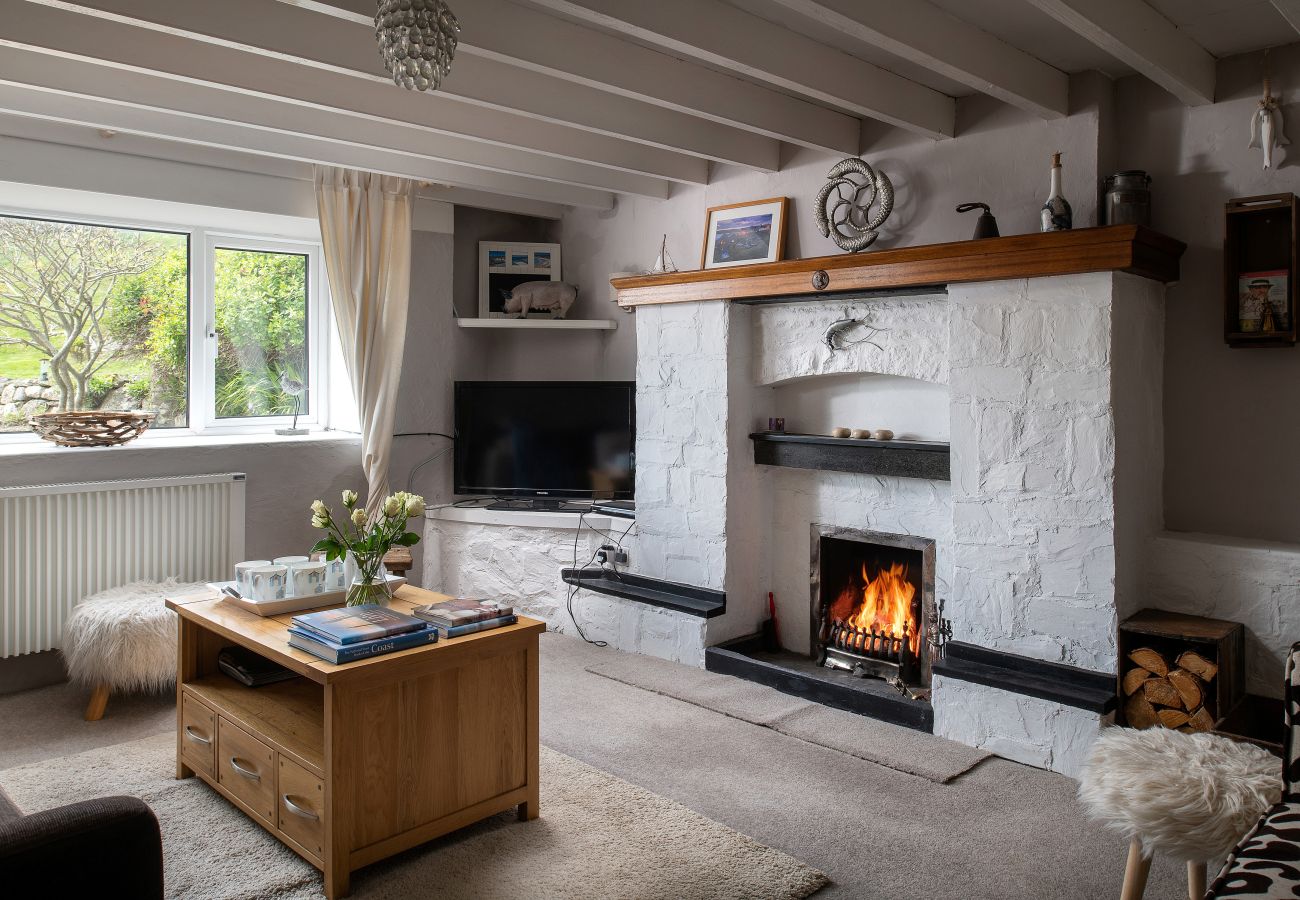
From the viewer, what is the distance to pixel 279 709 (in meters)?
2.69

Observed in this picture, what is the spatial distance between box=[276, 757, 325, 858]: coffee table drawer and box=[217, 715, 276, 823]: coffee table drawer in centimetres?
5

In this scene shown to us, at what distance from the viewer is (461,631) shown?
8.45ft

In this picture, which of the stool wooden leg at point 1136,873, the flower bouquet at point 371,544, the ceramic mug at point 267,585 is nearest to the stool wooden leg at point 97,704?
the ceramic mug at point 267,585

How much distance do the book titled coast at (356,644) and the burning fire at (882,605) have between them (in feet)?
6.76

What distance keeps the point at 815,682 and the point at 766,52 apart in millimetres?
2249

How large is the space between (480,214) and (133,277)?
172 cm

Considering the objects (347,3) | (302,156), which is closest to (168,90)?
(302,156)

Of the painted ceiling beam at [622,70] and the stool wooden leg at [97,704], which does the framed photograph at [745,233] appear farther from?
the stool wooden leg at [97,704]

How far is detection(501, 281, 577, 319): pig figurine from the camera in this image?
4.92 metres

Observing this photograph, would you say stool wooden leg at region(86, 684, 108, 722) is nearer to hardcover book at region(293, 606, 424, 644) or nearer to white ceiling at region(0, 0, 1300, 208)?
hardcover book at region(293, 606, 424, 644)

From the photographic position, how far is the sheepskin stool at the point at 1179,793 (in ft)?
6.30

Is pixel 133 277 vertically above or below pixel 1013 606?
above

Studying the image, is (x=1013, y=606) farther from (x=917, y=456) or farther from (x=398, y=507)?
(x=398, y=507)

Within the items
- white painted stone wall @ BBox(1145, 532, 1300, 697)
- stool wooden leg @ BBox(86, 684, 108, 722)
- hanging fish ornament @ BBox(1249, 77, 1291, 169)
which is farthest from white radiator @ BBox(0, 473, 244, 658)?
hanging fish ornament @ BBox(1249, 77, 1291, 169)
